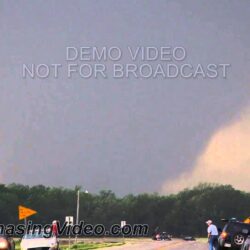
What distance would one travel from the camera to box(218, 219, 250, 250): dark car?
103ft

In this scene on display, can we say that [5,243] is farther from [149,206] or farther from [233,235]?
[149,206]

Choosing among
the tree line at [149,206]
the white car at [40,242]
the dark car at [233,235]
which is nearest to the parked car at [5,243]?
the white car at [40,242]

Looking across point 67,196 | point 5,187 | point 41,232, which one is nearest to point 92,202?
point 67,196

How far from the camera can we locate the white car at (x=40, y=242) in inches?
1373

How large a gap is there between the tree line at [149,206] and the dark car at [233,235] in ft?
436

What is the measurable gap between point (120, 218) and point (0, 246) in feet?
488

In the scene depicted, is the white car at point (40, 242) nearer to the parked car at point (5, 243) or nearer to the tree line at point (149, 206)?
the parked car at point (5, 243)

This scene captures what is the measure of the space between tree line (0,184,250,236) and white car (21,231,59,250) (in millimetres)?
128193

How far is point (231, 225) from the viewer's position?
32.2 m

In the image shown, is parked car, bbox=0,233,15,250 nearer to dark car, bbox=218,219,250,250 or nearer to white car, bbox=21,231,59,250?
white car, bbox=21,231,59,250

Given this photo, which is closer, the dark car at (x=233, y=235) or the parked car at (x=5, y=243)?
the parked car at (x=5, y=243)

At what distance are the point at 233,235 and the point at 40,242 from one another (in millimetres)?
9375

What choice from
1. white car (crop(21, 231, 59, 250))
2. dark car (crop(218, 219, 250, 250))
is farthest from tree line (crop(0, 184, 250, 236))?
dark car (crop(218, 219, 250, 250))

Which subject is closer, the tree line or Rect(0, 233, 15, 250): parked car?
Rect(0, 233, 15, 250): parked car
